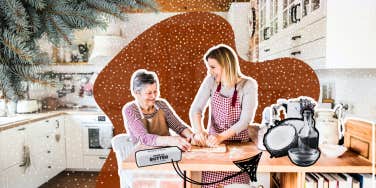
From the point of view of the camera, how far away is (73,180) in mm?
1503

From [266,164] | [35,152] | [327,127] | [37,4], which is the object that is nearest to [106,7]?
[37,4]

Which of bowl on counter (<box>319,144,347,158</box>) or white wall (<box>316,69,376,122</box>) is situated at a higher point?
white wall (<box>316,69,376,122</box>)

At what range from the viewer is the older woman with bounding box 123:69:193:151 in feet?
4.63

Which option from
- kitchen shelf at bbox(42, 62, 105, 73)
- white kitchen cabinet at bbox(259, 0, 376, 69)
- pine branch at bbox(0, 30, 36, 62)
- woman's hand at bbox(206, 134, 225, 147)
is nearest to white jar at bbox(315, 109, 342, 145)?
white kitchen cabinet at bbox(259, 0, 376, 69)

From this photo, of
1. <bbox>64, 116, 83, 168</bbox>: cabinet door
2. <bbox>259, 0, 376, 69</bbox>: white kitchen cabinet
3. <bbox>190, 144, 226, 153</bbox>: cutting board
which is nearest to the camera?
<bbox>259, 0, 376, 69</bbox>: white kitchen cabinet

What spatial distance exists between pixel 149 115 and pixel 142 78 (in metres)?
0.16

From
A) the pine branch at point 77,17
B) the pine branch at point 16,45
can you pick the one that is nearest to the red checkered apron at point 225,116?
the pine branch at point 77,17

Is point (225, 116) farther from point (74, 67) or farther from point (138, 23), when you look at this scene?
point (74, 67)

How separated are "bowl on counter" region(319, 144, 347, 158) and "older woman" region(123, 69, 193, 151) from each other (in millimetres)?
550

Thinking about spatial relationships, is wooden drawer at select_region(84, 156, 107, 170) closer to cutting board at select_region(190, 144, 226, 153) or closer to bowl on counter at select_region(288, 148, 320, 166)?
cutting board at select_region(190, 144, 226, 153)

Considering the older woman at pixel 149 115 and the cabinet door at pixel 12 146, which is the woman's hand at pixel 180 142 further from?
the cabinet door at pixel 12 146

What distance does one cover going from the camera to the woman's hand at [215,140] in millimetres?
1388

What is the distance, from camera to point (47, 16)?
4.61 feet

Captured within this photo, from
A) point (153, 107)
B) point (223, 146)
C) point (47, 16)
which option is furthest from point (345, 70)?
point (47, 16)
